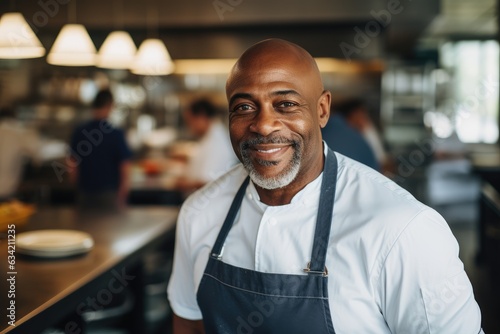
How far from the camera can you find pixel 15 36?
3.06m

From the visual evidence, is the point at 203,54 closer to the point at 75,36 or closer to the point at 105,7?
the point at 105,7

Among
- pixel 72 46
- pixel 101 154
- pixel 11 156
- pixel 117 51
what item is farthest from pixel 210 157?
pixel 11 156

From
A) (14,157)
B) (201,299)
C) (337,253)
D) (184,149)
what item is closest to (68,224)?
(201,299)

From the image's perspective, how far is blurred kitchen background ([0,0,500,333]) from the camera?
6.22 meters

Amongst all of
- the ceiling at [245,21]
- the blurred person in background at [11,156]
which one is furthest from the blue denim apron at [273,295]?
the ceiling at [245,21]

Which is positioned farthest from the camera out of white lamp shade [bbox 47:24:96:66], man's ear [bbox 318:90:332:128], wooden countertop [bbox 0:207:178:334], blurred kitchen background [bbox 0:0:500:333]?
blurred kitchen background [bbox 0:0:500:333]

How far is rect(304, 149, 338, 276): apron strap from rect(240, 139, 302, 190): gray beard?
0.10 metres

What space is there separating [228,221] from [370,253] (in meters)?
0.49

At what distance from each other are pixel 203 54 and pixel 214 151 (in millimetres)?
3758

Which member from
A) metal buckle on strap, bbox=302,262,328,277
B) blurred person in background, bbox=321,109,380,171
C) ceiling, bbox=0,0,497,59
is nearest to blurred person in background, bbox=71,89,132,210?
blurred person in background, bbox=321,109,380,171

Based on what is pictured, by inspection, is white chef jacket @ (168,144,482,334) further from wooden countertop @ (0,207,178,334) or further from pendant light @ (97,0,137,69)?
pendant light @ (97,0,137,69)

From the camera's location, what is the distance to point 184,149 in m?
8.26

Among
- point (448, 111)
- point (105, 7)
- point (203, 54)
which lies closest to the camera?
point (105, 7)

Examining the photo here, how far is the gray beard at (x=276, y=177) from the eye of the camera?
1.56 metres
